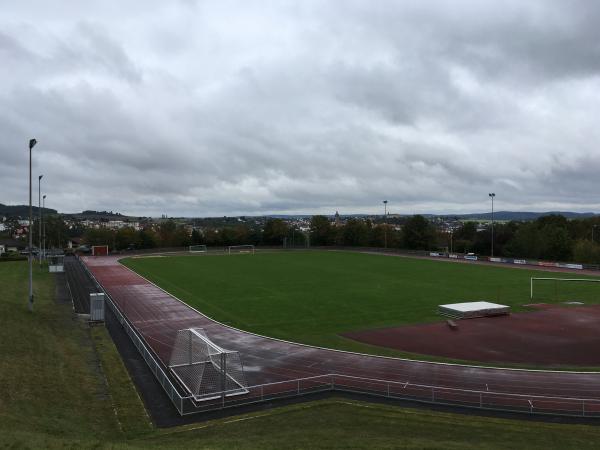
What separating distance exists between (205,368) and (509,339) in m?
19.8

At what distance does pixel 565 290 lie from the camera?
172 feet

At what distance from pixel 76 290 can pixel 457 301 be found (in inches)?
1561

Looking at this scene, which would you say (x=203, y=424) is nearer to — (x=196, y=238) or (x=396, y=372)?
(x=396, y=372)

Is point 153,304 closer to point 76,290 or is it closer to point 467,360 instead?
point 76,290

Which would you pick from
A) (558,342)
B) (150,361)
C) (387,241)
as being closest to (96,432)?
(150,361)

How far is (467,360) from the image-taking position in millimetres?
26797

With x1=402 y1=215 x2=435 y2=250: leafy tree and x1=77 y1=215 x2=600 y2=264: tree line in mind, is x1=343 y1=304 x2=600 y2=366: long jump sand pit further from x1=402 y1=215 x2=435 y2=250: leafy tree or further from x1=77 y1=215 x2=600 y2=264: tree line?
x1=402 y1=215 x2=435 y2=250: leafy tree

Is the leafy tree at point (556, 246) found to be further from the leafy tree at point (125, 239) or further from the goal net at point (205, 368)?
the leafy tree at point (125, 239)

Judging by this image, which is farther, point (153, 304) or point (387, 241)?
point (387, 241)

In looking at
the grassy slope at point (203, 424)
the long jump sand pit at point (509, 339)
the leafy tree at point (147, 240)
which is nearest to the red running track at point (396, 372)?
the grassy slope at point (203, 424)

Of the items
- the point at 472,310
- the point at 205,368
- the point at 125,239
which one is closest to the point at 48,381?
the point at 205,368

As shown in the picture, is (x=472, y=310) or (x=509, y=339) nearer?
(x=509, y=339)

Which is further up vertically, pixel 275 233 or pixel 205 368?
pixel 275 233

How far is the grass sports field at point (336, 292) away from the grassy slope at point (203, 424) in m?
10.1
